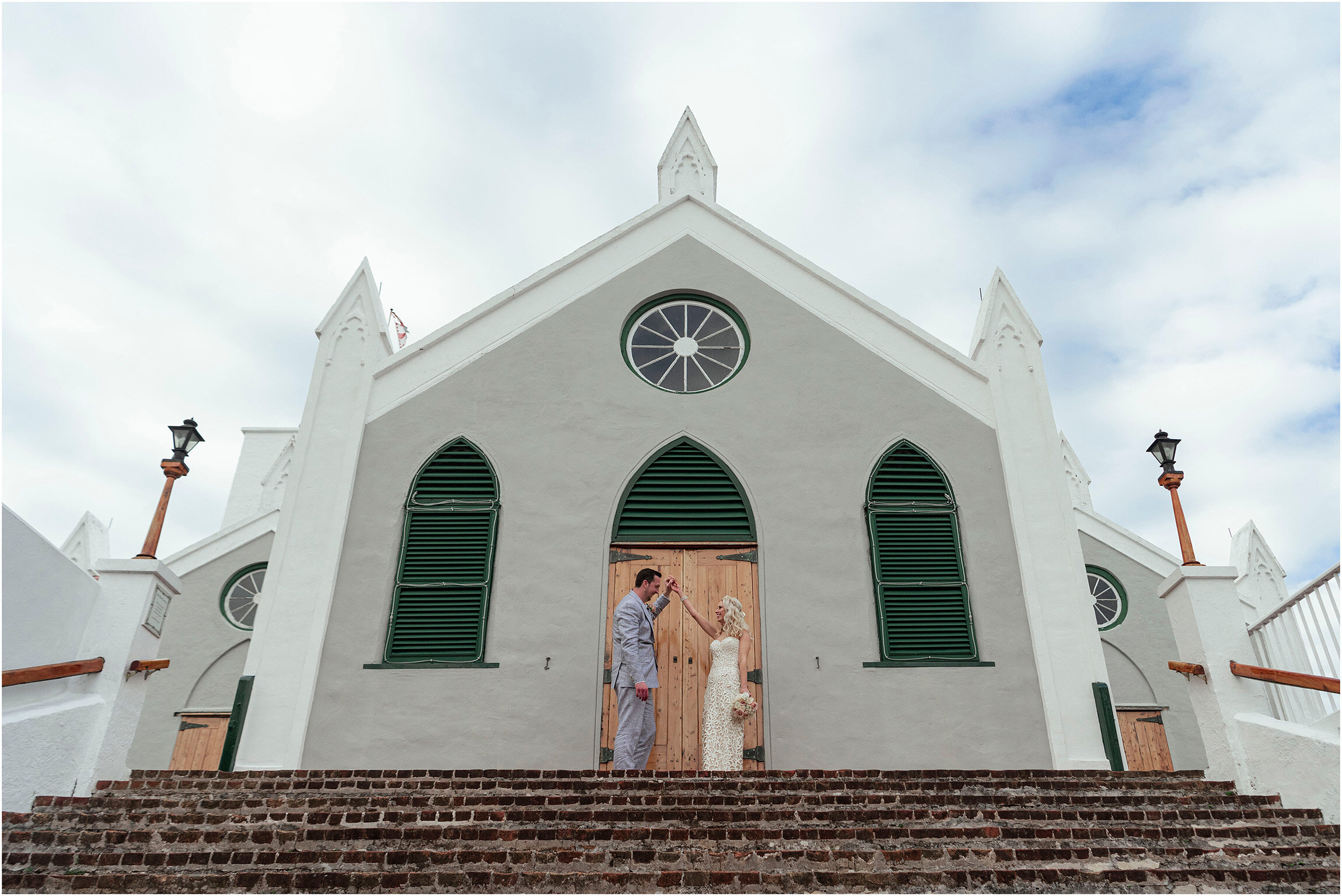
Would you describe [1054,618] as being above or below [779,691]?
above

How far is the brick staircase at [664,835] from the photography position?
4.74m

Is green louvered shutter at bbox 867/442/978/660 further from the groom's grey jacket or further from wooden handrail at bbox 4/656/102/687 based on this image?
wooden handrail at bbox 4/656/102/687

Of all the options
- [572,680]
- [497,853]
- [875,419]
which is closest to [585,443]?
[572,680]

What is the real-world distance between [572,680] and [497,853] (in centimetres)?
398

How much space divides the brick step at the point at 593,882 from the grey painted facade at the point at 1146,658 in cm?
1021

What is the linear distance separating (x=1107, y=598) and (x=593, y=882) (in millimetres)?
13205

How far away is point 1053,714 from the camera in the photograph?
8.75 metres

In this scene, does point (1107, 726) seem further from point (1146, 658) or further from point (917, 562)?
point (1146, 658)

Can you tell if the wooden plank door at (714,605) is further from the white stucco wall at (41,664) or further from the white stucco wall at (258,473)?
the white stucco wall at (258,473)

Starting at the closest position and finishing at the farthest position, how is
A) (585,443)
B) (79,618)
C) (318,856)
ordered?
(318,856) < (79,618) < (585,443)

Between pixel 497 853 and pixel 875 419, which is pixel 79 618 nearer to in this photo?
pixel 497 853

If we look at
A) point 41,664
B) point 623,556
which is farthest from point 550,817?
point 41,664

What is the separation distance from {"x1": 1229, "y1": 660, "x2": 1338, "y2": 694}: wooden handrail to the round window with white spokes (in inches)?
236

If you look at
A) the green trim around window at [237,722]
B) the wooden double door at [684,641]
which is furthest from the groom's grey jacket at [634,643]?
the green trim around window at [237,722]
